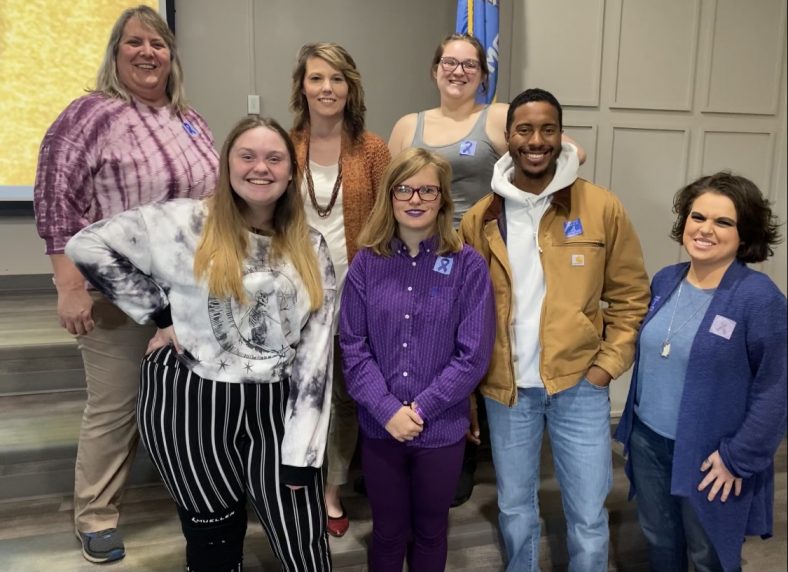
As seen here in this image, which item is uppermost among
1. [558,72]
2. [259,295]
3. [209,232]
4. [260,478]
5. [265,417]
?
[558,72]

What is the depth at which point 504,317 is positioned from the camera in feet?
5.56

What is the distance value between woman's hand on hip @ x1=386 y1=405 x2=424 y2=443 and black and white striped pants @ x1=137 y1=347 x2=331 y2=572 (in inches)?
8.8

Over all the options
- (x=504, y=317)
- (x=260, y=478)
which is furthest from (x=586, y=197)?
(x=260, y=478)

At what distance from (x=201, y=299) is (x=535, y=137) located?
3.12 ft

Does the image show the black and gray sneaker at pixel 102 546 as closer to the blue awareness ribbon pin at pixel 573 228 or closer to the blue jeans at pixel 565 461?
the blue jeans at pixel 565 461

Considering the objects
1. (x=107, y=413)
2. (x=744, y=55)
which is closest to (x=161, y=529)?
(x=107, y=413)

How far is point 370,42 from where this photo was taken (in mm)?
4020

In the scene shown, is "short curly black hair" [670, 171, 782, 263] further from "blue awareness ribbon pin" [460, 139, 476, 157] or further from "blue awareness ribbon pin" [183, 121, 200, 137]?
"blue awareness ribbon pin" [183, 121, 200, 137]

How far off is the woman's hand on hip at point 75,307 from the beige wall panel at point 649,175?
9.70 ft

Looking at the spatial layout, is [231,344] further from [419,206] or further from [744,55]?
[744,55]

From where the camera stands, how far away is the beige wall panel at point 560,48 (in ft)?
11.1

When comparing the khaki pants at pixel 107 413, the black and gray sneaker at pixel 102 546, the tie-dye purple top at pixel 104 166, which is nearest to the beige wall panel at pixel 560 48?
the tie-dye purple top at pixel 104 166

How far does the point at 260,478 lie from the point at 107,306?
69 centimetres

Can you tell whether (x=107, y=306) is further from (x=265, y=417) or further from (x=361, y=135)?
(x=361, y=135)
